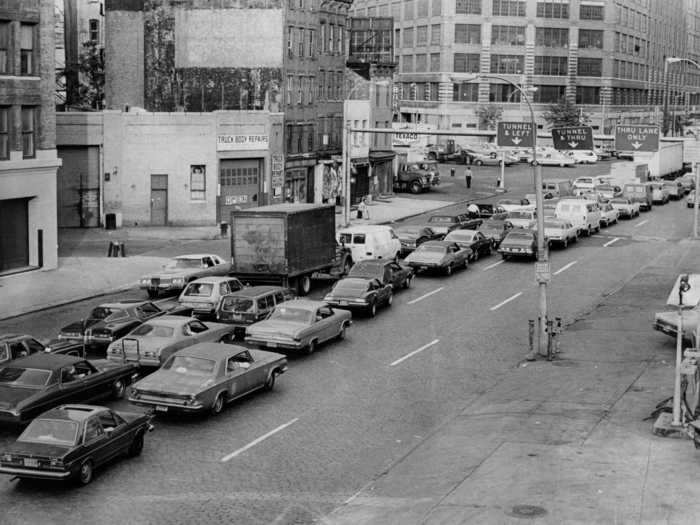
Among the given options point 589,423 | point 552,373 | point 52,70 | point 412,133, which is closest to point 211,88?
point 412,133

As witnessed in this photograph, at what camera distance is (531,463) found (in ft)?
69.6

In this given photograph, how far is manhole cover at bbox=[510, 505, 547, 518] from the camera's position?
60.0 feet

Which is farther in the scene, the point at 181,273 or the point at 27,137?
the point at 27,137

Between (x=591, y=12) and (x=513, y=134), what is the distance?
10611 centimetres

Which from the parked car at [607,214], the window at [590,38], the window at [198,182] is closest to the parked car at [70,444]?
the window at [198,182]

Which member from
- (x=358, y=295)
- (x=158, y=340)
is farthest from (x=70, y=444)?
(x=358, y=295)

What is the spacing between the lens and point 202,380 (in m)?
24.5

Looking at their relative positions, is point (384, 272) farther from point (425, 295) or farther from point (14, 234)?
point (14, 234)

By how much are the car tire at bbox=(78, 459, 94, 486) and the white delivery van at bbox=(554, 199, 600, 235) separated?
40.8m

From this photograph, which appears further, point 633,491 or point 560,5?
point 560,5

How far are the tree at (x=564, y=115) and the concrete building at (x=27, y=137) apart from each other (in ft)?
316

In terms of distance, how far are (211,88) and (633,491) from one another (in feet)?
169

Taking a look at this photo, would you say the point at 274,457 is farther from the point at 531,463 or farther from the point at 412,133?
the point at 412,133

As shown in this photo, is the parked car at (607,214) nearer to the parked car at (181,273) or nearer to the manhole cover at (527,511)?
the parked car at (181,273)
